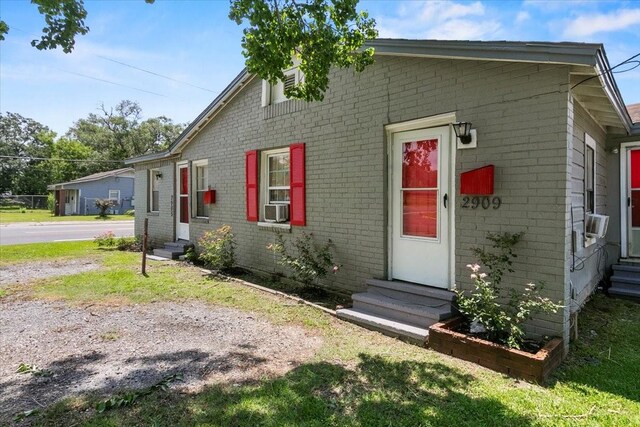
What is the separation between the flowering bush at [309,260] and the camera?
6078 millimetres

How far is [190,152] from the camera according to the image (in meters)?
10.2

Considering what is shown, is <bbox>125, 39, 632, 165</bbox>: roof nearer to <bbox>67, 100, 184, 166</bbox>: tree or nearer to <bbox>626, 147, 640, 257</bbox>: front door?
<bbox>626, 147, 640, 257</bbox>: front door

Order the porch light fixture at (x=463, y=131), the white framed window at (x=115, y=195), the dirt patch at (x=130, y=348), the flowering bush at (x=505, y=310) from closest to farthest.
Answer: the dirt patch at (x=130, y=348) → the flowering bush at (x=505, y=310) → the porch light fixture at (x=463, y=131) → the white framed window at (x=115, y=195)

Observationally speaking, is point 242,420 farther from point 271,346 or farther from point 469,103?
point 469,103

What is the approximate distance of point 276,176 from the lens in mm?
7746

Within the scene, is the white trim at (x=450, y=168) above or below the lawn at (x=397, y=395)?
above

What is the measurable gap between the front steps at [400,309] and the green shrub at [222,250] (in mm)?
3754

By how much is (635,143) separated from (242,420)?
7.47m

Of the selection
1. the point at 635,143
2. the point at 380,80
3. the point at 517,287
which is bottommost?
the point at 517,287

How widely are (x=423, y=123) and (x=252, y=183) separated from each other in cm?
410

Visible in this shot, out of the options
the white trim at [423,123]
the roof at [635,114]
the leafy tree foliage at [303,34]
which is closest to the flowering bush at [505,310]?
the white trim at [423,123]

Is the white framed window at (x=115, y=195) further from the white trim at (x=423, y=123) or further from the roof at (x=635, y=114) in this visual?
the roof at (x=635, y=114)

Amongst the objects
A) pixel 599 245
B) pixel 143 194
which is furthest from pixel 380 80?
pixel 143 194

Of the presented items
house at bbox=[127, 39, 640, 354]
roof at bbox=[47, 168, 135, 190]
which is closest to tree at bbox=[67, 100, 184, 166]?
roof at bbox=[47, 168, 135, 190]
